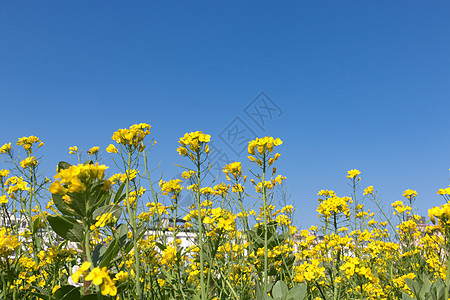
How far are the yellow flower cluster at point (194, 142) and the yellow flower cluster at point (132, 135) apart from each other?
207 mm

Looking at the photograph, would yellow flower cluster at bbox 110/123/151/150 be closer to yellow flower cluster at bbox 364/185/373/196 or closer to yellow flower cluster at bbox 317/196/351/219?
yellow flower cluster at bbox 317/196/351/219

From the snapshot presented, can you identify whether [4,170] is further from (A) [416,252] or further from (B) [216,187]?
(A) [416,252]

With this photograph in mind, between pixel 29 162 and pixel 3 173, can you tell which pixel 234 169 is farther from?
pixel 3 173

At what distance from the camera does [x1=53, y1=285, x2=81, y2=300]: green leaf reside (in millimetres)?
1268

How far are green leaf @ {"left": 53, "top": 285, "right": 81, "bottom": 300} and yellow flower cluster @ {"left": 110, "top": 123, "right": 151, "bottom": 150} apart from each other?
0.71m

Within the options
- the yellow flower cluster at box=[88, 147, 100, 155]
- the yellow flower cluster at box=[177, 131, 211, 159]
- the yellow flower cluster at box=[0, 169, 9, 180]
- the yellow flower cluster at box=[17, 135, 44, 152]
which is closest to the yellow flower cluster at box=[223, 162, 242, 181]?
the yellow flower cluster at box=[177, 131, 211, 159]

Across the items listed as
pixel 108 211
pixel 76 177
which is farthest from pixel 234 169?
pixel 76 177

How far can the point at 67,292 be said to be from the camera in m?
1.30

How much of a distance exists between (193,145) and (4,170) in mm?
2710

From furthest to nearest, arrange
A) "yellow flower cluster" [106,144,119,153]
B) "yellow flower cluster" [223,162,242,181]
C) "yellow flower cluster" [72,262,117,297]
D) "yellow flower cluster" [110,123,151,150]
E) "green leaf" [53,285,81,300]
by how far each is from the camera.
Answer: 1. "yellow flower cluster" [223,162,242,181]
2. "yellow flower cluster" [106,144,119,153]
3. "yellow flower cluster" [110,123,151,150]
4. "green leaf" [53,285,81,300]
5. "yellow flower cluster" [72,262,117,297]

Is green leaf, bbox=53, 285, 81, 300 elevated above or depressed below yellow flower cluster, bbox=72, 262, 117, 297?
below

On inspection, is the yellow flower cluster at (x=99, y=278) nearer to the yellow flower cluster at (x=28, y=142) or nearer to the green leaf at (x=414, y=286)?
the green leaf at (x=414, y=286)

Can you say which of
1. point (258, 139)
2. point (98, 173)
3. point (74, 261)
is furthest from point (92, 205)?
point (74, 261)

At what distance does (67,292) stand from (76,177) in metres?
0.60
